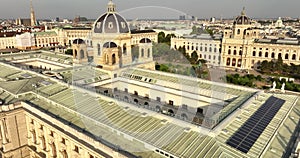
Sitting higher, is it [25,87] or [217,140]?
[25,87]

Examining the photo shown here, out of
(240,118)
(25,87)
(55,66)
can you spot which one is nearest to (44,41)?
(55,66)

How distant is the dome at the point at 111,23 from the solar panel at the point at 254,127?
35.2 meters

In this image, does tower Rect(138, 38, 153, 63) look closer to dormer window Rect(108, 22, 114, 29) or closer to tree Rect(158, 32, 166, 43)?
dormer window Rect(108, 22, 114, 29)

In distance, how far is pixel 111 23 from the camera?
173 feet

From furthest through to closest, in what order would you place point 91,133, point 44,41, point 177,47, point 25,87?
point 44,41 < point 177,47 < point 25,87 < point 91,133

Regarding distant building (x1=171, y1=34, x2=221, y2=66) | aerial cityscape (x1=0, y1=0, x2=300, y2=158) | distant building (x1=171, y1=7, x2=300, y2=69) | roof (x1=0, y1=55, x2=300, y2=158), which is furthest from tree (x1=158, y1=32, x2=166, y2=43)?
roof (x1=0, y1=55, x2=300, y2=158)

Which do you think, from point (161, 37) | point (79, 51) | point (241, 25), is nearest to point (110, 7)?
point (79, 51)

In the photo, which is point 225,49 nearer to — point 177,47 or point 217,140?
point 177,47

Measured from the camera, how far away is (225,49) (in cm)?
10556

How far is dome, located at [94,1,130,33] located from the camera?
52.7 metres

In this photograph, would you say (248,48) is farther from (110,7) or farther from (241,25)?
(110,7)

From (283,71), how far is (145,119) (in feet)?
271

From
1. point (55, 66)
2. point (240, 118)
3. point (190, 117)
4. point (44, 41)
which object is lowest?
point (190, 117)

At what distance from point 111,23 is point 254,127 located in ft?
127
